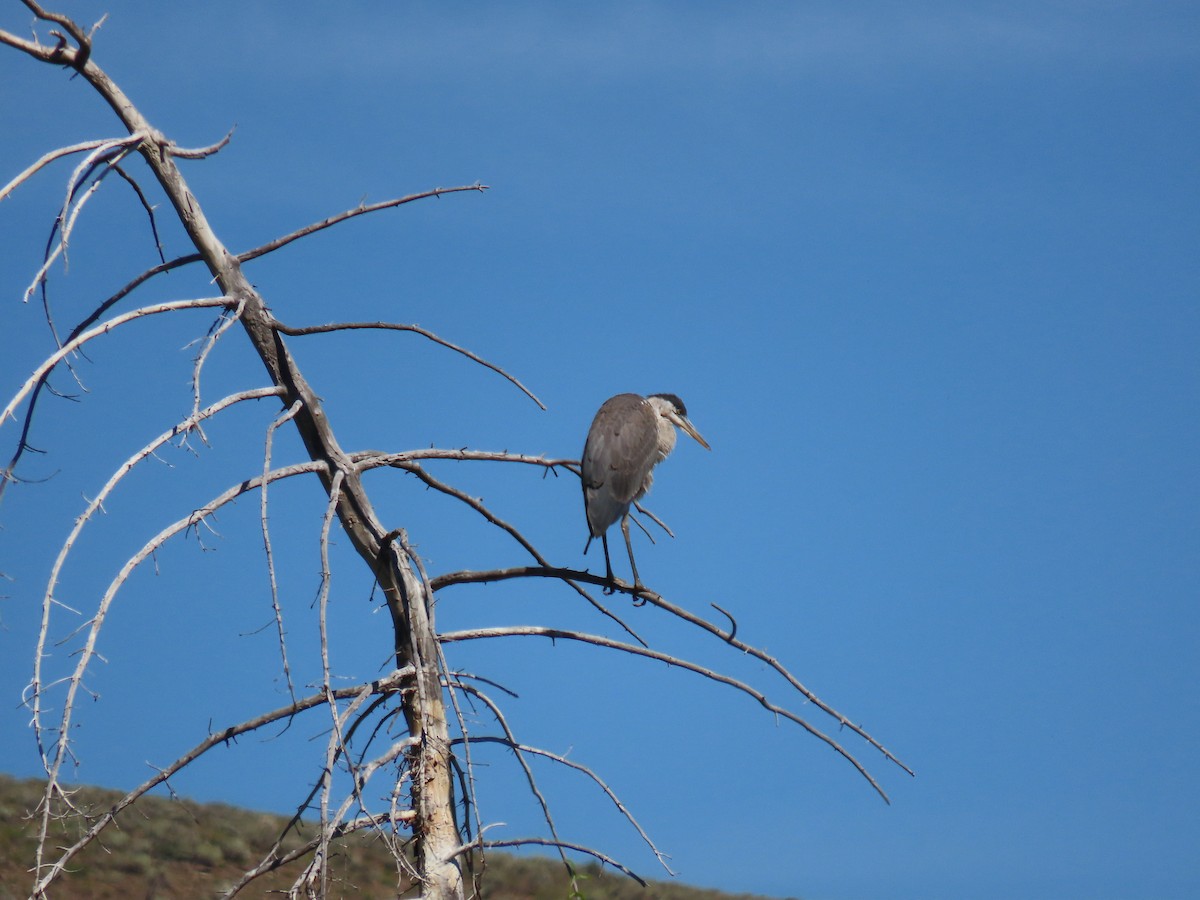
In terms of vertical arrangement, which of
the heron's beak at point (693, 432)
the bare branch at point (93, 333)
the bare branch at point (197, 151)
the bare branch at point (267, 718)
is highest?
the heron's beak at point (693, 432)

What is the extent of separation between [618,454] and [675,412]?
2.00 m

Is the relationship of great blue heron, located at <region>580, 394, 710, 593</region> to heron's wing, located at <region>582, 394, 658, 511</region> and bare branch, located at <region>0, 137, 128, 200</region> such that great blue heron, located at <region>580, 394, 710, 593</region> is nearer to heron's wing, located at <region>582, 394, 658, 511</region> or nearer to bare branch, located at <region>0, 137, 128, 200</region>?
heron's wing, located at <region>582, 394, 658, 511</region>

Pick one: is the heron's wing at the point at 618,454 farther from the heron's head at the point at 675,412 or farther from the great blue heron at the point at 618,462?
the heron's head at the point at 675,412

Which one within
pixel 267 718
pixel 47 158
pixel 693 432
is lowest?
pixel 267 718

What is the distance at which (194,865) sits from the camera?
15383mm

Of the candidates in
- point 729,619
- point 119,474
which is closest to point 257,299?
point 119,474

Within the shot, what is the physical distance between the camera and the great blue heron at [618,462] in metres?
8.68

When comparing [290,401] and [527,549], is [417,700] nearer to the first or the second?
[527,549]

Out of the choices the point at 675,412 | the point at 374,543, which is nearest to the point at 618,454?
the point at 675,412

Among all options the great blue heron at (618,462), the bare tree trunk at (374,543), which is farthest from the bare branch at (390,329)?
the great blue heron at (618,462)

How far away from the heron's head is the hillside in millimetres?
5585

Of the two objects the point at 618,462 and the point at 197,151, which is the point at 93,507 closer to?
the point at 197,151

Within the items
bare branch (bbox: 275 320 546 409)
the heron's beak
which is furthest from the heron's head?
bare branch (bbox: 275 320 546 409)

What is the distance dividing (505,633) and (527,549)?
0.51 meters
